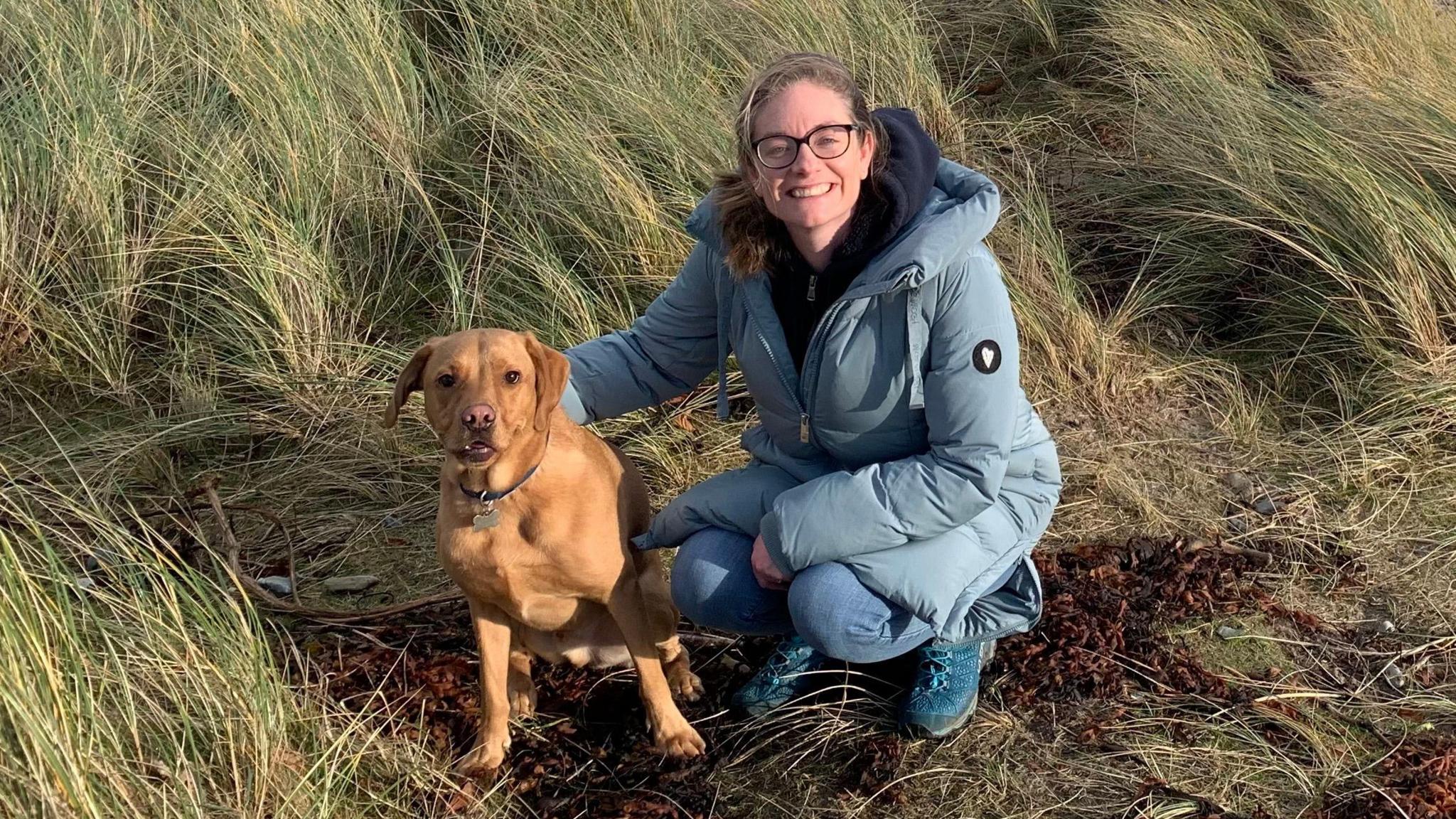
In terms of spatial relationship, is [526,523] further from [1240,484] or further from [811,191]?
[1240,484]

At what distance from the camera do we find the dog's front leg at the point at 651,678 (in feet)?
10.0

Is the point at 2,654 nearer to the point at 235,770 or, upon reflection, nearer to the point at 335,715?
the point at 235,770

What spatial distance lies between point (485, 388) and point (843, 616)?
93 centimetres

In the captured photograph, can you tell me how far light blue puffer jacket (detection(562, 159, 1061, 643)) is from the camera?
287cm

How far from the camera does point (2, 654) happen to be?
2.19m

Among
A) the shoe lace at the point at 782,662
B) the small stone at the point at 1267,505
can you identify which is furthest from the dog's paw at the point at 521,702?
the small stone at the point at 1267,505

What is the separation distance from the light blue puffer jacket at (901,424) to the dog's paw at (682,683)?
360mm

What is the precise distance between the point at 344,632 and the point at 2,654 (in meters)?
1.42

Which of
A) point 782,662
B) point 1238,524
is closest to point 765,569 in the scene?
point 782,662

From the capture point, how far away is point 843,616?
2957 mm

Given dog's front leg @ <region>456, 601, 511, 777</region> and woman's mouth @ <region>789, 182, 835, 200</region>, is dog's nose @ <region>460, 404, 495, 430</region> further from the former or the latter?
woman's mouth @ <region>789, 182, 835, 200</region>

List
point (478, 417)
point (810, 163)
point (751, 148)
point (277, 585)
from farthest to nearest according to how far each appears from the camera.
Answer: point (277, 585), point (751, 148), point (810, 163), point (478, 417)

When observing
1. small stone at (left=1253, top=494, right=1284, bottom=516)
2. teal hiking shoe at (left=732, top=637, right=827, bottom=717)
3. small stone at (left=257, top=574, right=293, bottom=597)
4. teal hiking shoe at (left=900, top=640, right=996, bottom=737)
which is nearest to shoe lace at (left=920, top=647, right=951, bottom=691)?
teal hiking shoe at (left=900, top=640, right=996, bottom=737)

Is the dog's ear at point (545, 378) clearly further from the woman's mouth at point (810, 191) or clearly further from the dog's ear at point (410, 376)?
the woman's mouth at point (810, 191)
